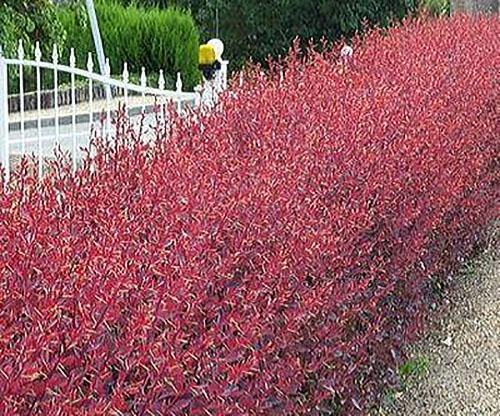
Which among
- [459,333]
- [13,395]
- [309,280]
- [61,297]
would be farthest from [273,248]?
[459,333]

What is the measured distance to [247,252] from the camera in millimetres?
2949

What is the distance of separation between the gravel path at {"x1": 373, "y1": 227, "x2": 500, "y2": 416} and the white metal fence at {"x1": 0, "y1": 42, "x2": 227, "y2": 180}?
174 cm

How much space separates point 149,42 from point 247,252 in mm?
11812

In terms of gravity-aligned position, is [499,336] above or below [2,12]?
below

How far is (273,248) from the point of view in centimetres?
310

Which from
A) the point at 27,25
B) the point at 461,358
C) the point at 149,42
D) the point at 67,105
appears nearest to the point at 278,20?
the point at 149,42

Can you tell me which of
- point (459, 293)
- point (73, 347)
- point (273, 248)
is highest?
point (73, 347)

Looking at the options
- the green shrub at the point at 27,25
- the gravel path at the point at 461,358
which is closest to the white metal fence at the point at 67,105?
the green shrub at the point at 27,25

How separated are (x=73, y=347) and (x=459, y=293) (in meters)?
4.68

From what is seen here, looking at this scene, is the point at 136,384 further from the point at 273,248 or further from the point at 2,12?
the point at 2,12

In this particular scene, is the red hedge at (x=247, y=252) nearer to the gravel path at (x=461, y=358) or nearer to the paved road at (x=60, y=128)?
the gravel path at (x=461, y=358)

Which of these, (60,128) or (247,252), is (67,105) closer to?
(60,128)

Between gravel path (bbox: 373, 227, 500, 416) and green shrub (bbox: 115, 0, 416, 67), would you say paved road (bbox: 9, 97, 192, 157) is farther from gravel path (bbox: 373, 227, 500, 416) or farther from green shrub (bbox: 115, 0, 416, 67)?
green shrub (bbox: 115, 0, 416, 67)

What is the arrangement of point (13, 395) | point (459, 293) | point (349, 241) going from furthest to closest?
point (459, 293), point (349, 241), point (13, 395)
